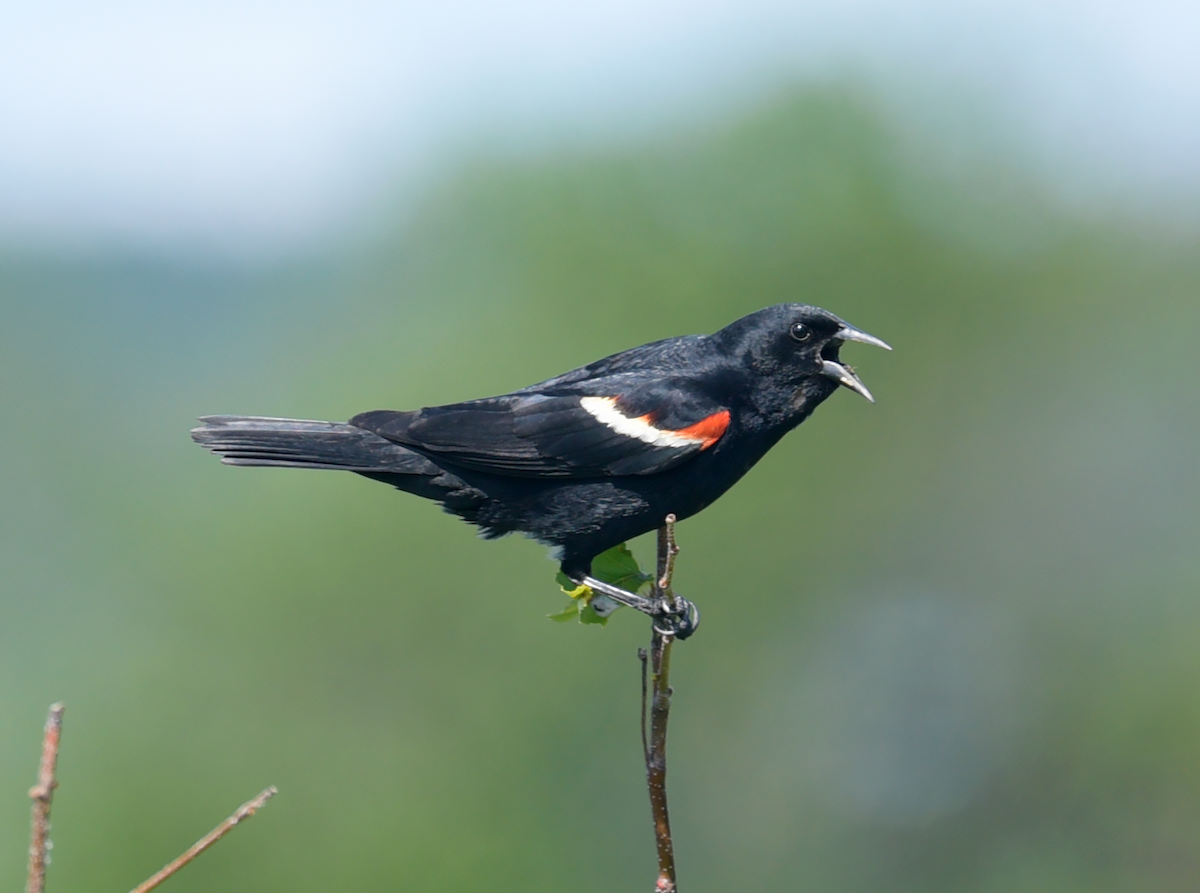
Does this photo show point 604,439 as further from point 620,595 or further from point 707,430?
point 620,595

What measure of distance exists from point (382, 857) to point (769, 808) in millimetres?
12886

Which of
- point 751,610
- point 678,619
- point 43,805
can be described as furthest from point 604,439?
point 751,610

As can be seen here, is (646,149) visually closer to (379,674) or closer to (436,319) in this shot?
(436,319)

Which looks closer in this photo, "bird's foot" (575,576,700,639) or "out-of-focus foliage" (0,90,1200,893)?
"bird's foot" (575,576,700,639)

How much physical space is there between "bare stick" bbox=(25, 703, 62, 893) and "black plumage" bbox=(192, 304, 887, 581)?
3075 millimetres

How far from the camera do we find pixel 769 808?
38219mm

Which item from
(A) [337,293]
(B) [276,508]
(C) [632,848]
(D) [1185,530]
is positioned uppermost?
(A) [337,293]

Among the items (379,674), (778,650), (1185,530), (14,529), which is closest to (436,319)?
(379,674)

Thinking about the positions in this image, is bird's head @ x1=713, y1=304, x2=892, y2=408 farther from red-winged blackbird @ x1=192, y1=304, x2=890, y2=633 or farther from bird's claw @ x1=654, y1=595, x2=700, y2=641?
bird's claw @ x1=654, y1=595, x2=700, y2=641

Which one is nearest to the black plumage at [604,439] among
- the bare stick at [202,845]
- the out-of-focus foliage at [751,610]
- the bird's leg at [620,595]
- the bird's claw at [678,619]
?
the bird's leg at [620,595]

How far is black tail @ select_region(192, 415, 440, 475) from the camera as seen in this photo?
477cm

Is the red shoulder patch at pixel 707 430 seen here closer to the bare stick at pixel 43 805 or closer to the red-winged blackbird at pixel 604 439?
the red-winged blackbird at pixel 604 439

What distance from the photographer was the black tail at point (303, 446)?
188 inches

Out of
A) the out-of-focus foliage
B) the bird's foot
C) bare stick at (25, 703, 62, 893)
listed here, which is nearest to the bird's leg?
the bird's foot
